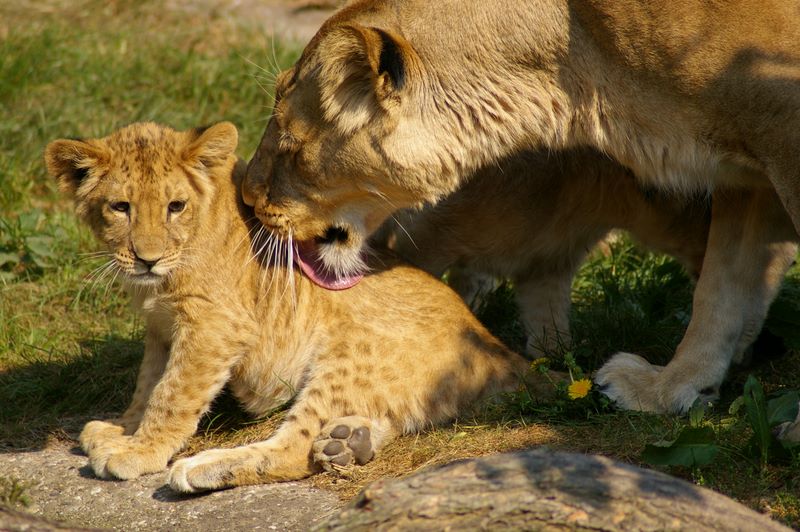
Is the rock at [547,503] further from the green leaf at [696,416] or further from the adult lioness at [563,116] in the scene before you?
the adult lioness at [563,116]

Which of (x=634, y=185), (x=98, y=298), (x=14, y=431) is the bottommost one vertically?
(x=14, y=431)

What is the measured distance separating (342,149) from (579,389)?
139 centimetres

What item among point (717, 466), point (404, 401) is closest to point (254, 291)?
point (404, 401)

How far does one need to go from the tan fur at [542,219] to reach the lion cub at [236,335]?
530 millimetres

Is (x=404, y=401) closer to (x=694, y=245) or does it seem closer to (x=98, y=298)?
(x=694, y=245)

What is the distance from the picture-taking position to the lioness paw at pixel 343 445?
4340 mm

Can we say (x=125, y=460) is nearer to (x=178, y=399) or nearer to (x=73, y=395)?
(x=178, y=399)

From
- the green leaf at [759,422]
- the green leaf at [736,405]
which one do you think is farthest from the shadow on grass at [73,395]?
the green leaf at [759,422]

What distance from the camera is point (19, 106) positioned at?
313 inches

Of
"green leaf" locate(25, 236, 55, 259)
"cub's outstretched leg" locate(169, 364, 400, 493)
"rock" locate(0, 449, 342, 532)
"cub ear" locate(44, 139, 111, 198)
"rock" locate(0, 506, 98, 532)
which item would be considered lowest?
"rock" locate(0, 449, 342, 532)

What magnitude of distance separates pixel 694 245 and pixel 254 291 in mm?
2162

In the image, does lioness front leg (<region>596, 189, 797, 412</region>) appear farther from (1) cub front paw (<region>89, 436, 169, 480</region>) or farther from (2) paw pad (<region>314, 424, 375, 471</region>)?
(1) cub front paw (<region>89, 436, 169, 480</region>)

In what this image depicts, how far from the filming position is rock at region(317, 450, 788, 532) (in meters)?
2.85

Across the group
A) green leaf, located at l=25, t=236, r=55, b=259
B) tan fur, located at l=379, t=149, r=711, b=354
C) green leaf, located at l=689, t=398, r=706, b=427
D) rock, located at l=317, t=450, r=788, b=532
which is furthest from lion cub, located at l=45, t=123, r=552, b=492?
green leaf, located at l=25, t=236, r=55, b=259
